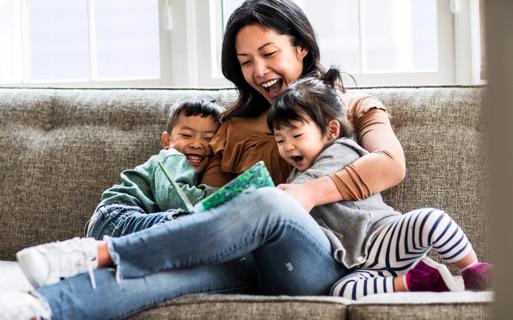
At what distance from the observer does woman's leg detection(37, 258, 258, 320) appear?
165 centimetres

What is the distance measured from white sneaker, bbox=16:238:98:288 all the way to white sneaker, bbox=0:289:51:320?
0.05 meters

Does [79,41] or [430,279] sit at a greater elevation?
[79,41]

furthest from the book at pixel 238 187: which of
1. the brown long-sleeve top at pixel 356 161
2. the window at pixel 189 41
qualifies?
the window at pixel 189 41

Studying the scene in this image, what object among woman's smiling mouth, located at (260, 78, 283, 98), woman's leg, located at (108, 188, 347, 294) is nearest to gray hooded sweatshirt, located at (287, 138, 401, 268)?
woman's leg, located at (108, 188, 347, 294)

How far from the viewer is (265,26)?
2211mm

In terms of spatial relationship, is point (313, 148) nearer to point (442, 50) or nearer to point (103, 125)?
point (103, 125)

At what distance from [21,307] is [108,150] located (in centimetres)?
89

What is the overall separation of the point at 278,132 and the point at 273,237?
375 mm

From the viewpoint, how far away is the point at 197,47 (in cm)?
315

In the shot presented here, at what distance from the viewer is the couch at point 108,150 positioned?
85.7 inches

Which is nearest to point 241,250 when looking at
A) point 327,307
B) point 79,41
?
point 327,307

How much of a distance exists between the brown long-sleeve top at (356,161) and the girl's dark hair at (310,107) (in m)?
0.07

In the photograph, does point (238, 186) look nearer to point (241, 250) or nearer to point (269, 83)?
point (241, 250)

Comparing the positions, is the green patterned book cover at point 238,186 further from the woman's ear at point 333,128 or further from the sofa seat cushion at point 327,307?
the woman's ear at point 333,128
